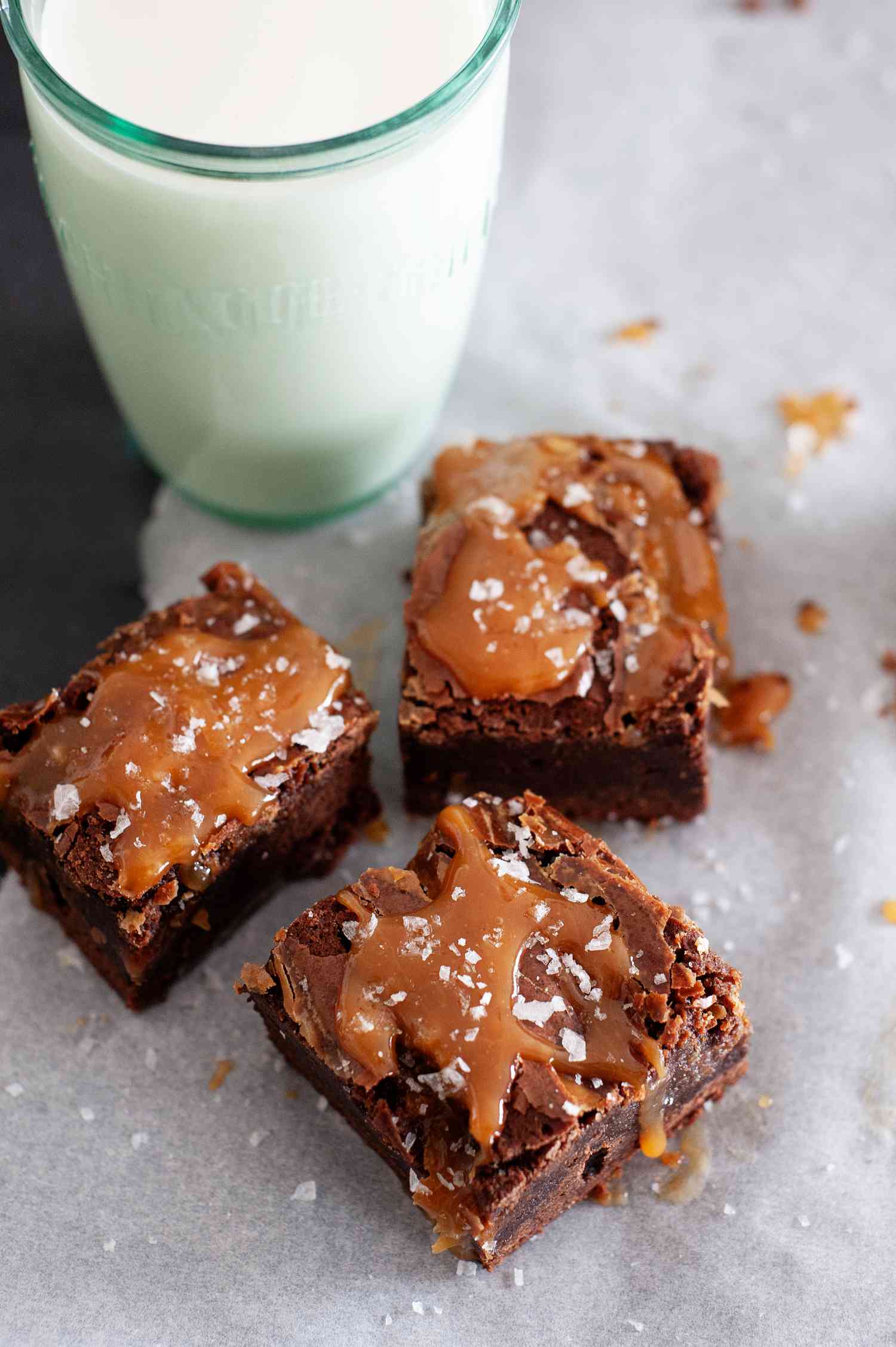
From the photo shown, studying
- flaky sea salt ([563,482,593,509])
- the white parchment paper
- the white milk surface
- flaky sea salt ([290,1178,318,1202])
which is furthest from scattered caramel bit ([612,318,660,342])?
flaky sea salt ([290,1178,318,1202])

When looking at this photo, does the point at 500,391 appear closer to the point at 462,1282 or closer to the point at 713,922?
the point at 713,922

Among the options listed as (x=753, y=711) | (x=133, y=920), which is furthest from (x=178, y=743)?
(x=753, y=711)

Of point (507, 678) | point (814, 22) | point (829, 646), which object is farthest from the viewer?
point (814, 22)

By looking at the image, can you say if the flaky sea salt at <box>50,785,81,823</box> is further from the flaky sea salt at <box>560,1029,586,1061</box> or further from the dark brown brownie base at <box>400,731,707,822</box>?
the flaky sea salt at <box>560,1029,586,1061</box>

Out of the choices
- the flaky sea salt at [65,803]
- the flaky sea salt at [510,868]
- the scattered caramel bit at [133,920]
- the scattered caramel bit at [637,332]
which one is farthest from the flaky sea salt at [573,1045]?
the scattered caramel bit at [637,332]

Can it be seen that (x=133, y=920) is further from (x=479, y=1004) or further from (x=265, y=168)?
(x=265, y=168)

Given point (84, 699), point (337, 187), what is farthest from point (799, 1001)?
point (337, 187)
